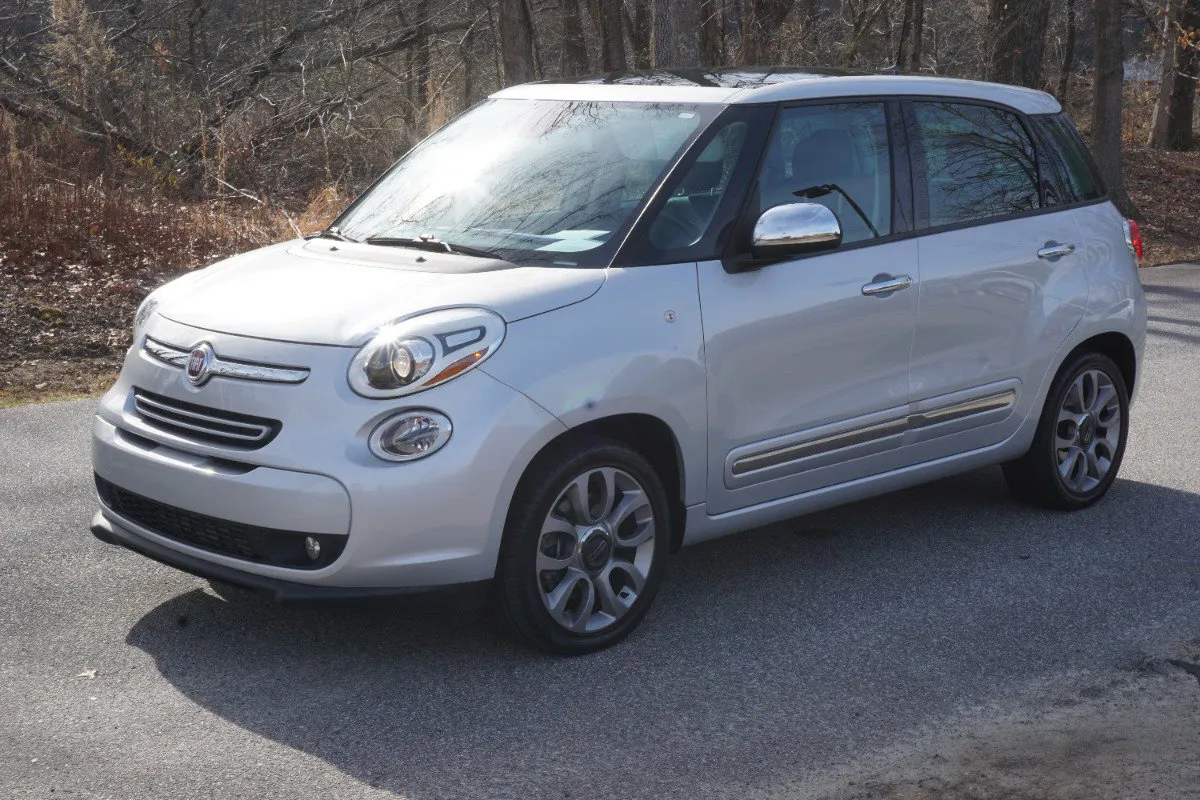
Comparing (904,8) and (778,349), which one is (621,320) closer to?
(778,349)

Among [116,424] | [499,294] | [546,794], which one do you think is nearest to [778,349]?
[499,294]

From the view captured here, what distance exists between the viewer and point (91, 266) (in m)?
11.4

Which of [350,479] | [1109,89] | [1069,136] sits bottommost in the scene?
[1109,89]

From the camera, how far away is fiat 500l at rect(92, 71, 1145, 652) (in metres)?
4.23

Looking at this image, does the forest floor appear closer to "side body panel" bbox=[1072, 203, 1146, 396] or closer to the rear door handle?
the rear door handle

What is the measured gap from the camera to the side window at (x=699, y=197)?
16.1 ft

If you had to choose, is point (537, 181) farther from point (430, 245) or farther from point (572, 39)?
point (572, 39)

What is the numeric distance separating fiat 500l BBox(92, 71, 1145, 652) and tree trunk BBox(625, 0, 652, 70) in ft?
76.0

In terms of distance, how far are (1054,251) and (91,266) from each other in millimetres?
8041

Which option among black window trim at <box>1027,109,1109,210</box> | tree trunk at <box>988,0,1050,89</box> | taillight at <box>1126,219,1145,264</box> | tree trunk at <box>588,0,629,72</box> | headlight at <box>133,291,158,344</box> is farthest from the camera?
tree trunk at <box>588,0,629,72</box>

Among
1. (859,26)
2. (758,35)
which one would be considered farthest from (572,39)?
(758,35)

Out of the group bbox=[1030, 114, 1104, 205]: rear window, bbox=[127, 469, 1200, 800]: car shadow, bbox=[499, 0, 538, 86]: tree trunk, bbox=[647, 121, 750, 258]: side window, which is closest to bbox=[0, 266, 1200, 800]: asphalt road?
bbox=[127, 469, 1200, 800]: car shadow

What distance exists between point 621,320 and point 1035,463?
2.67 meters

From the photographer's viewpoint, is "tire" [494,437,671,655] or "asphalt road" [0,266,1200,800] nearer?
"asphalt road" [0,266,1200,800]
